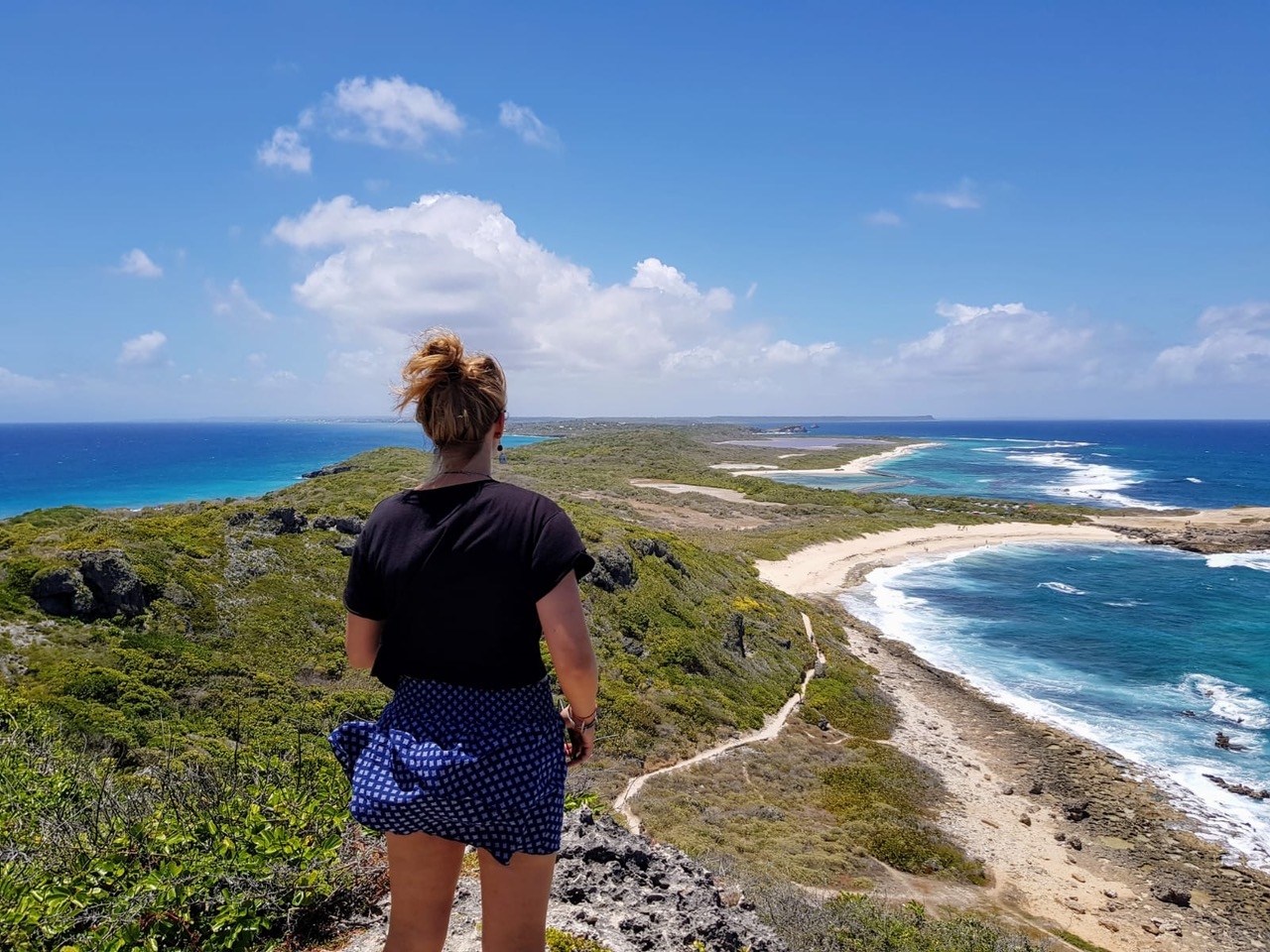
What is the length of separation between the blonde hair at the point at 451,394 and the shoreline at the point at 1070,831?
44.1 feet

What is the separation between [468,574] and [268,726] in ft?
37.8

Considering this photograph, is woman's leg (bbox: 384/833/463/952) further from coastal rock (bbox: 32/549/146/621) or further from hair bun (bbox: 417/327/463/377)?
coastal rock (bbox: 32/549/146/621)

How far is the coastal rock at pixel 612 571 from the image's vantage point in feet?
74.9

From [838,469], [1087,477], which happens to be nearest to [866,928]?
[1087,477]

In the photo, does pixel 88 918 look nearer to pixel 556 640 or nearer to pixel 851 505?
pixel 556 640

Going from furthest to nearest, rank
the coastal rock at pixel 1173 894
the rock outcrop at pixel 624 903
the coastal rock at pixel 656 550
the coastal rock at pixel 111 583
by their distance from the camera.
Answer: the coastal rock at pixel 656 550 → the coastal rock at pixel 111 583 → the coastal rock at pixel 1173 894 → the rock outcrop at pixel 624 903

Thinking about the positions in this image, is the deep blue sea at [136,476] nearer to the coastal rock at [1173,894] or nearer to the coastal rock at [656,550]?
the coastal rock at [656,550]

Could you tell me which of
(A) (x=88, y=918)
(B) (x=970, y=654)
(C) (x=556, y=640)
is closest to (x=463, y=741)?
(C) (x=556, y=640)

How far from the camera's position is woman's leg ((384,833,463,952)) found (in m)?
2.05

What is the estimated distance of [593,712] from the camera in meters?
2.12

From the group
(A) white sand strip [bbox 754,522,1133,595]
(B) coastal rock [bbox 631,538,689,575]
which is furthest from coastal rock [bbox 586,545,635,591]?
(A) white sand strip [bbox 754,522,1133,595]

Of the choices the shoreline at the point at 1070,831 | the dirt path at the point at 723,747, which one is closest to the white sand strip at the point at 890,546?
the dirt path at the point at 723,747

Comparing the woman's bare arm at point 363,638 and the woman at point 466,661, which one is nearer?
the woman at point 466,661

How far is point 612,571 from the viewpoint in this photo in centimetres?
2319
